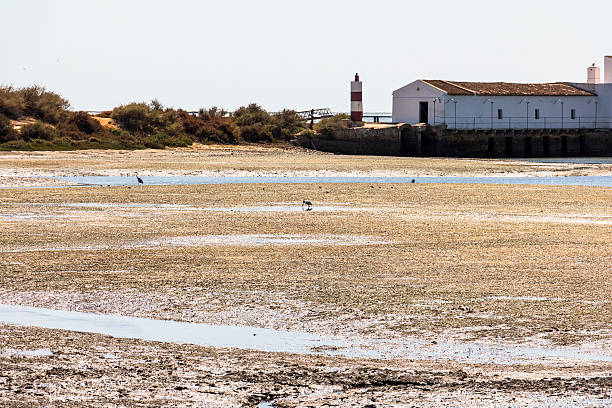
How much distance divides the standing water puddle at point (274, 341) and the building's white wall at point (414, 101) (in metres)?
53.2

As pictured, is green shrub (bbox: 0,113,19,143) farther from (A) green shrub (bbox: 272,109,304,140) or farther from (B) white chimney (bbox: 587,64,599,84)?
(B) white chimney (bbox: 587,64,599,84)

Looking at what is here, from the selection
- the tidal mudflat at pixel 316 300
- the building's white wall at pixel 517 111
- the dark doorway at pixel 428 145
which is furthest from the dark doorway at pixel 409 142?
the tidal mudflat at pixel 316 300

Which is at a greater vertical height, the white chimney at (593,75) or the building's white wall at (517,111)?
the white chimney at (593,75)

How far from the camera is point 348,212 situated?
71.2 feet

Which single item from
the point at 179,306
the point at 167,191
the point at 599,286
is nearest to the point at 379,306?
the point at 179,306

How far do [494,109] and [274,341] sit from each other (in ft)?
186

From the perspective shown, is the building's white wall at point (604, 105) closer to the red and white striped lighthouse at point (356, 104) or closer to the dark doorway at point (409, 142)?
the dark doorway at point (409, 142)

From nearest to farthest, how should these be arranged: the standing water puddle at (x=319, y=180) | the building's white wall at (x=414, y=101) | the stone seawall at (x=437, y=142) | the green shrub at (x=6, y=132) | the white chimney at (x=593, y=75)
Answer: the standing water puddle at (x=319, y=180) < the green shrub at (x=6, y=132) < the stone seawall at (x=437, y=142) < the building's white wall at (x=414, y=101) < the white chimney at (x=593, y=75)

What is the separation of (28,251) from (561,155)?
174 ft

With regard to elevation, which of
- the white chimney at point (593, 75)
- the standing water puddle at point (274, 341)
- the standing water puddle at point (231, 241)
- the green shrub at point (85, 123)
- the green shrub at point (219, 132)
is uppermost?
the white chimney at point (593, 75)

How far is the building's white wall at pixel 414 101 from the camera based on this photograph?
62.5 meters

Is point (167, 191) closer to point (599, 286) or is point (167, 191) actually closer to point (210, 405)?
point (599, 286)

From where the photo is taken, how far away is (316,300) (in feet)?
36.6

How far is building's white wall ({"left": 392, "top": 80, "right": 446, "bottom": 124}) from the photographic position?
62500 millimetres
